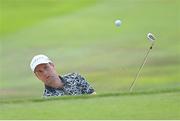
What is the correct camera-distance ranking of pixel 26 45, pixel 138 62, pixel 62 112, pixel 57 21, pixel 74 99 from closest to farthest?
pixel 62 112, pixel 74 99, pixel 138 62, pixel 26 45, pixel 57 21

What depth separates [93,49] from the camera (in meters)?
10.4

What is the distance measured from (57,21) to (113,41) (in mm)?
1665

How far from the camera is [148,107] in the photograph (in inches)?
176

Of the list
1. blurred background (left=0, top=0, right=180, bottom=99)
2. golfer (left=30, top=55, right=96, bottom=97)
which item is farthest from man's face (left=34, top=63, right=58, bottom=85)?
blurred background (left=0, top=0, right=180, bottom=99)

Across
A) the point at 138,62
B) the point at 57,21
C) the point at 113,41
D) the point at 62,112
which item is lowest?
the point at 62,112

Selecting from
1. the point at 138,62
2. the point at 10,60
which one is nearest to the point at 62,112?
the point at 138,62

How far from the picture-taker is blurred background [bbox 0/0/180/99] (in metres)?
8.80

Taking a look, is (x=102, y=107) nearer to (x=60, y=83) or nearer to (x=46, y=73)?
(x=60, y=83)

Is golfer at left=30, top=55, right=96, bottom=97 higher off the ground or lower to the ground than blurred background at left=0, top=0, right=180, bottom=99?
lower

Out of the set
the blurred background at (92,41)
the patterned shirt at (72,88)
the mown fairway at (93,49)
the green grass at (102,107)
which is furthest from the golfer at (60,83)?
the blurred background at (92,41)

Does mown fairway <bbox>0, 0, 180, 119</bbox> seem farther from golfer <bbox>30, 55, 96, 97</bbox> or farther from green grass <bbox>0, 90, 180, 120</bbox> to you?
golfer <bbox>30, 55, 96, 97</bbox>

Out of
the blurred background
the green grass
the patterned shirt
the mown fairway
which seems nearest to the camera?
the green grass

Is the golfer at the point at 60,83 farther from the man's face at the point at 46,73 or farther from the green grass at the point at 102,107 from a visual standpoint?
the green grass at the point at 102,107

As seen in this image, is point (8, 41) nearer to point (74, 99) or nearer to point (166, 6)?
point (166, 6)
